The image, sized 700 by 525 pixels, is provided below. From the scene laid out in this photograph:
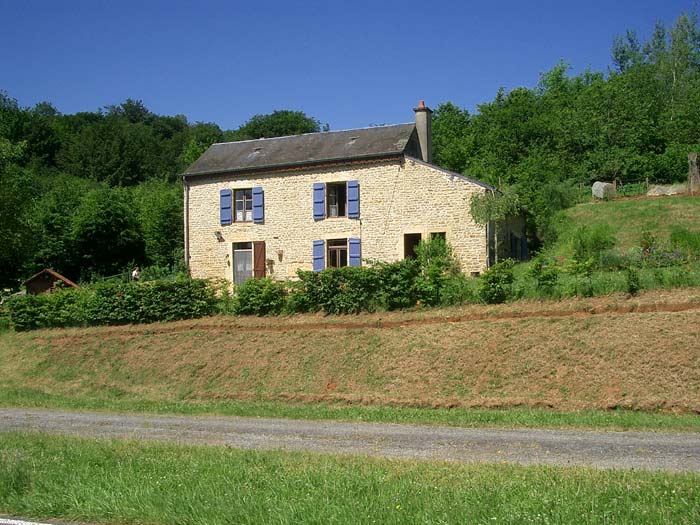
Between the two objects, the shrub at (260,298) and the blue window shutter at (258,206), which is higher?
the blue window shutter at (258,206)

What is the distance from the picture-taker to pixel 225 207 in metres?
30.2

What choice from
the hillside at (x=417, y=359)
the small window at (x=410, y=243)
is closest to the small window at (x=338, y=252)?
the small window at (x=410, y=243)

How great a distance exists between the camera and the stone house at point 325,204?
2644cm

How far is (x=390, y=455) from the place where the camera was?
934 centimetres

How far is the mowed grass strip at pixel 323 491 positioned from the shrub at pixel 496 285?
10471 millimetres

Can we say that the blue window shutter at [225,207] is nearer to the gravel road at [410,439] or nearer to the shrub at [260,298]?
the shrub at [260,298]

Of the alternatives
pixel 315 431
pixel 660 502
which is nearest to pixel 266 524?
pixel 660 502

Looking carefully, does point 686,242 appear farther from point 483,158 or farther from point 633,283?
point 483,158

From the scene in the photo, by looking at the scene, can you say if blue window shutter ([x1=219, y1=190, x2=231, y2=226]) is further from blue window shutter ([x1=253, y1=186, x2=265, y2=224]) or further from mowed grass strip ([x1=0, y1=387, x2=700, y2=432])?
mowed grass strip ([x1=0, y1=387, x2=700, y2=432])

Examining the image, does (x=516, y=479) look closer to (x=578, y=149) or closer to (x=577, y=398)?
(x=577, y=398)

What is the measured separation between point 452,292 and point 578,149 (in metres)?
31.4

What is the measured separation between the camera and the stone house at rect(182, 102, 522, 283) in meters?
26.4

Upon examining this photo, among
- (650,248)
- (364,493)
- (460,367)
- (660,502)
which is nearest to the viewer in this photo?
(660,502)

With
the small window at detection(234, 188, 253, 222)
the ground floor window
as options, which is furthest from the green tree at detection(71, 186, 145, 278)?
the ground floor window
